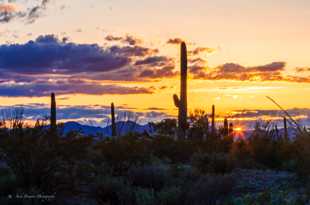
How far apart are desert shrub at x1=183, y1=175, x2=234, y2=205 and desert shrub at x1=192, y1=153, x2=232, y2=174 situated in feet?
12.3

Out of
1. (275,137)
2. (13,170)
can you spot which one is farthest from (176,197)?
(275,137)

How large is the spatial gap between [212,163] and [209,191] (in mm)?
6181

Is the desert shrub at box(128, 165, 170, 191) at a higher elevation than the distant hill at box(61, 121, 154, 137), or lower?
lower

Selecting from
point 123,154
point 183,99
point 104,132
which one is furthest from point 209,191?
point 104,132

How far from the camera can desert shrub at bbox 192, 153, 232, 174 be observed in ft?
56.3

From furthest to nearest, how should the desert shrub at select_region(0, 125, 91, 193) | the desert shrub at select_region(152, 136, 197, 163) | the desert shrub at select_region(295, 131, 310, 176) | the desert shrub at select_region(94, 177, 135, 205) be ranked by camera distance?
1. the desert shrub at select_region(152, 136, 197, 163)
2. the desert shrub at select_region(295, 131, 310, 176)
3. the desert shrub at select_region(0, 125, 91, 193)
4. the desert shrub at select_region(94, 177, 135, 205)

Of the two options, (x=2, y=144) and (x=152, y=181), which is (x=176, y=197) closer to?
(x=152, y=181)

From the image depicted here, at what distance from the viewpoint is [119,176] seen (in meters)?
14.9

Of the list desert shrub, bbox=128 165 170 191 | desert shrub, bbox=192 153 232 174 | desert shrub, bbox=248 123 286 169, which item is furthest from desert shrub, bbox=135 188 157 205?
desert shrub, bbox=248 123 286 169

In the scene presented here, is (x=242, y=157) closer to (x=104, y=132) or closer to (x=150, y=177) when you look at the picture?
(x=150, y=177)

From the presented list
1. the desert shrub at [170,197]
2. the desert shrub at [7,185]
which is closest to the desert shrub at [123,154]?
the desert shrub at [7,185]

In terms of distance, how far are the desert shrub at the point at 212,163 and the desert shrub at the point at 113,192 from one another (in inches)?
189

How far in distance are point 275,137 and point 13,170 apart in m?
11.8

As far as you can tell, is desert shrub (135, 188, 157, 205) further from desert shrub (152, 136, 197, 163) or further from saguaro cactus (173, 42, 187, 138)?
saguaro cactus (173, 42, 187, 138)
